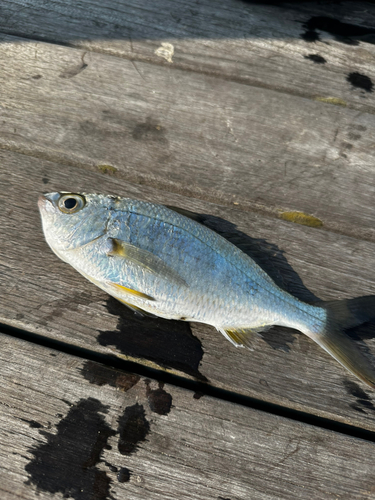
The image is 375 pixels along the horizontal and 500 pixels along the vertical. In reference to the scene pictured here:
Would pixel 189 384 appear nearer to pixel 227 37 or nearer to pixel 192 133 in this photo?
pixel 192 133

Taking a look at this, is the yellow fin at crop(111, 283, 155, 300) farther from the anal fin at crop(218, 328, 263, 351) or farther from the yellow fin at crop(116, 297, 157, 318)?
the anal fin at crop(218, 328, 263, 351)

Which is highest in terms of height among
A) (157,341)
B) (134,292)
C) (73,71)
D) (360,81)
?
(360,81)

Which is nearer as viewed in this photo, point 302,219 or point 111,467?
point 111,467

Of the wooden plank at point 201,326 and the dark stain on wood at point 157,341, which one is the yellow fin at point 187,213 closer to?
the wooden plank at point 201,326

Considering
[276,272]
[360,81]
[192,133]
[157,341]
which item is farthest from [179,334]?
[360,81]

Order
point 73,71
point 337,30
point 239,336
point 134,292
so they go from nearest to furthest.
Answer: point 134,292 < point 239,336 < point 73,71 < point 337,30

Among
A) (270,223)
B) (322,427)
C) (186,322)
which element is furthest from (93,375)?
(270,223)

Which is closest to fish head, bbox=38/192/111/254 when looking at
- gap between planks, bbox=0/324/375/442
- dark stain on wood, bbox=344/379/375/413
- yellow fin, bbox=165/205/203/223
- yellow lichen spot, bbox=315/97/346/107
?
yellow fin, bbox=165/205/203/223

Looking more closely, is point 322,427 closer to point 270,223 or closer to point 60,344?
point 270,223
